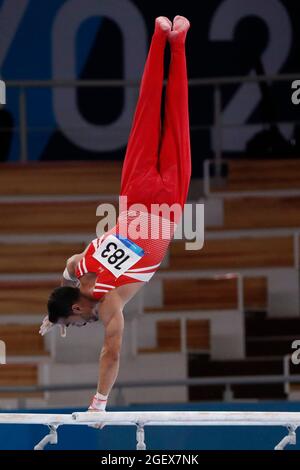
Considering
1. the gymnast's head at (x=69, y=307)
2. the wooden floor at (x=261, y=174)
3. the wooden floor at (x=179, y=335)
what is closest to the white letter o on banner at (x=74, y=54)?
the wooden floor at (x=261, y=174)

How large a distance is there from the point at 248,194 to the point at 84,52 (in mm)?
2153

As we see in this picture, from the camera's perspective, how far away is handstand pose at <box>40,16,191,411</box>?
7.47 meters

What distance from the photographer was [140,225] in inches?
308

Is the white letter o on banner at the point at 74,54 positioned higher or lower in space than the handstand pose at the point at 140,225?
higher

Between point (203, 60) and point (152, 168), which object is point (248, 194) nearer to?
point (203, 60)

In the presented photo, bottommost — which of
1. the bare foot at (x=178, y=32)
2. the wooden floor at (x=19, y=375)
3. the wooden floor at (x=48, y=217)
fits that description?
the wooden floor at (x=19, y=375)

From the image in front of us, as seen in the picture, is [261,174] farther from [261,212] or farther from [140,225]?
[140,225]

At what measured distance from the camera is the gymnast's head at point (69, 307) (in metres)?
7.45

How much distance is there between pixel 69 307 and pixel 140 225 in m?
0.72

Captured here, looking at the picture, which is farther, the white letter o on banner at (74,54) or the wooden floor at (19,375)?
the white letter o on banner at (74,54)

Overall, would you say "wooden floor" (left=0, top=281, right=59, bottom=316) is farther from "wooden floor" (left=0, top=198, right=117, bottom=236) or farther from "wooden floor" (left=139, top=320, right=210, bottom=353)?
"wooden floor" (left=139, top=320, right=210, bottom=353)

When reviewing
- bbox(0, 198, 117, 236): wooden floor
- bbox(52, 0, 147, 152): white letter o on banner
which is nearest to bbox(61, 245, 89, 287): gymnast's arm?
bbox(0, 198, 117, 236): wooden floor

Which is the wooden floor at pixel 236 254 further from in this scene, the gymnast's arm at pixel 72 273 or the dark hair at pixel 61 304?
the dark hair at pixel 61 304

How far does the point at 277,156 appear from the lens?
459 inches
